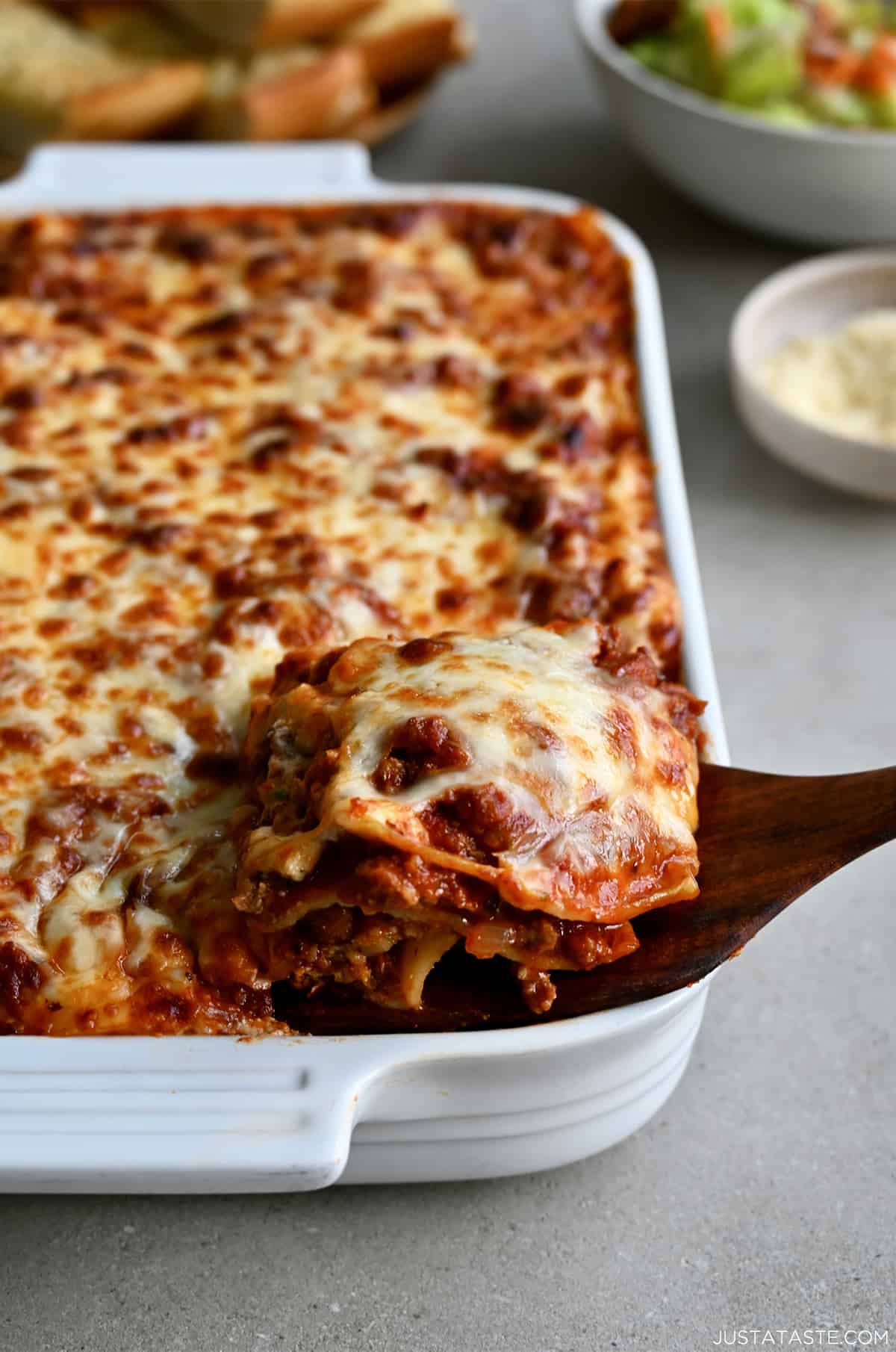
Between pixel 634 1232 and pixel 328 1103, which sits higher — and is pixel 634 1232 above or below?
below

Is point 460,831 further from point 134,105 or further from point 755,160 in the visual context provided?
point 134,105

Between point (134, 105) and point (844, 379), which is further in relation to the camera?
point (134, 105)

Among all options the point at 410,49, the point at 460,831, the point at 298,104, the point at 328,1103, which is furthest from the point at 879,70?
the point at 328,1103

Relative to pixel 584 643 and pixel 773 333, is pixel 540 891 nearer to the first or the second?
pixel 584 643

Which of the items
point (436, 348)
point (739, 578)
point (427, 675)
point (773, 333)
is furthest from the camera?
point (773, 333)

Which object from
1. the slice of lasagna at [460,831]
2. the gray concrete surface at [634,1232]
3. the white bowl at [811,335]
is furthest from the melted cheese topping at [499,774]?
the white bowl at [811,335]

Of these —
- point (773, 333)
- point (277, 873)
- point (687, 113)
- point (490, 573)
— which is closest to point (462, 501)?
point (490, 573)

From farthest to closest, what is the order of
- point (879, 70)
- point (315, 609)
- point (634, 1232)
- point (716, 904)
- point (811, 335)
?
point (879, 70) < point (811, 335) < point (315, 609) < point (634, 1232) < point (716, 904)
